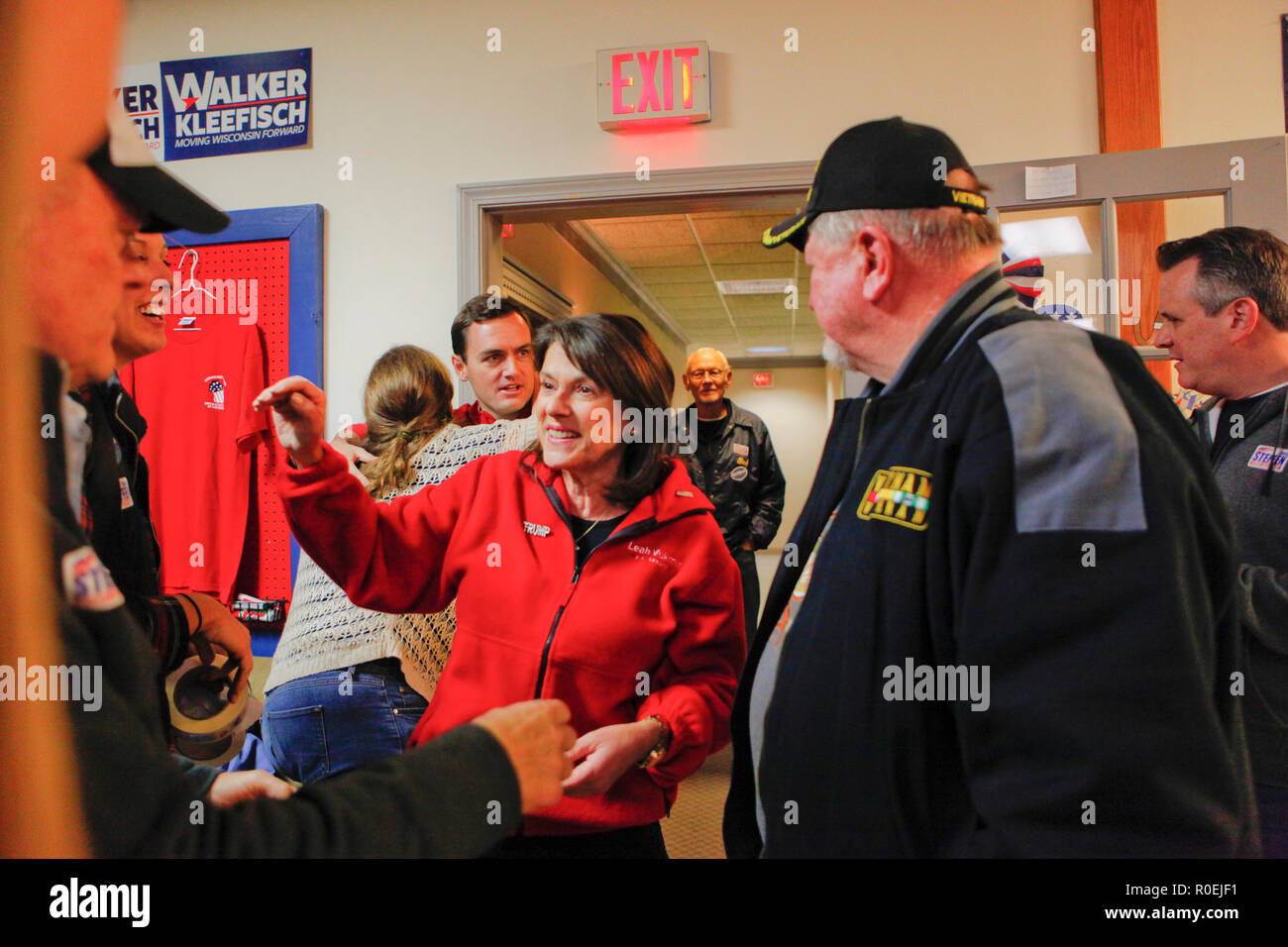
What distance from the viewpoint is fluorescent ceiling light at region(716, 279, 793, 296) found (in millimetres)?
8156

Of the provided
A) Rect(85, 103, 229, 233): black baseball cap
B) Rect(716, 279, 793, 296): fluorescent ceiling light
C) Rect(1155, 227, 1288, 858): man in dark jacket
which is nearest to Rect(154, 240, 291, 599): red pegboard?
Rect(85, 103, 229, 233): black baseball cap

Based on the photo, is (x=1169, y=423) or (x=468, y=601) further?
(x=468, y=601)

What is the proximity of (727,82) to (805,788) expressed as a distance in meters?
2.54

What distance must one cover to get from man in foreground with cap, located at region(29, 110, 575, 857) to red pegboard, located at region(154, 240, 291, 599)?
7.76 feet

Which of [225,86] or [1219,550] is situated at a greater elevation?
[225,86]

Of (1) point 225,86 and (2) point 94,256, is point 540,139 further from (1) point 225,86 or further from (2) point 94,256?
(2) point 94,256

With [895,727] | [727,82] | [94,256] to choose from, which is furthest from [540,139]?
[895,727]

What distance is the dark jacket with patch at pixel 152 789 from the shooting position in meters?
0.58

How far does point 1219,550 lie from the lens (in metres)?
0.81

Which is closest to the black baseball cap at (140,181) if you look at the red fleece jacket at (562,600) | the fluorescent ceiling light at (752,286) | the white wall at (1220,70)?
the red fleece jacket at (562,600)

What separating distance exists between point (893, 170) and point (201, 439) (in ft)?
9.29

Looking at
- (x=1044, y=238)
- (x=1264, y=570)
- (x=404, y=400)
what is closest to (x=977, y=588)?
(x=1264, y=570)

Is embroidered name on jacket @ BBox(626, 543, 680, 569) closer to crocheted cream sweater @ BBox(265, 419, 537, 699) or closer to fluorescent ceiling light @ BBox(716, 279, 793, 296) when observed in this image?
crocheted cream sweater @ BBox(265, 419, 537, 699)

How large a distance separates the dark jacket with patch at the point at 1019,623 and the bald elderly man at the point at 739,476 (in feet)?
9.00
